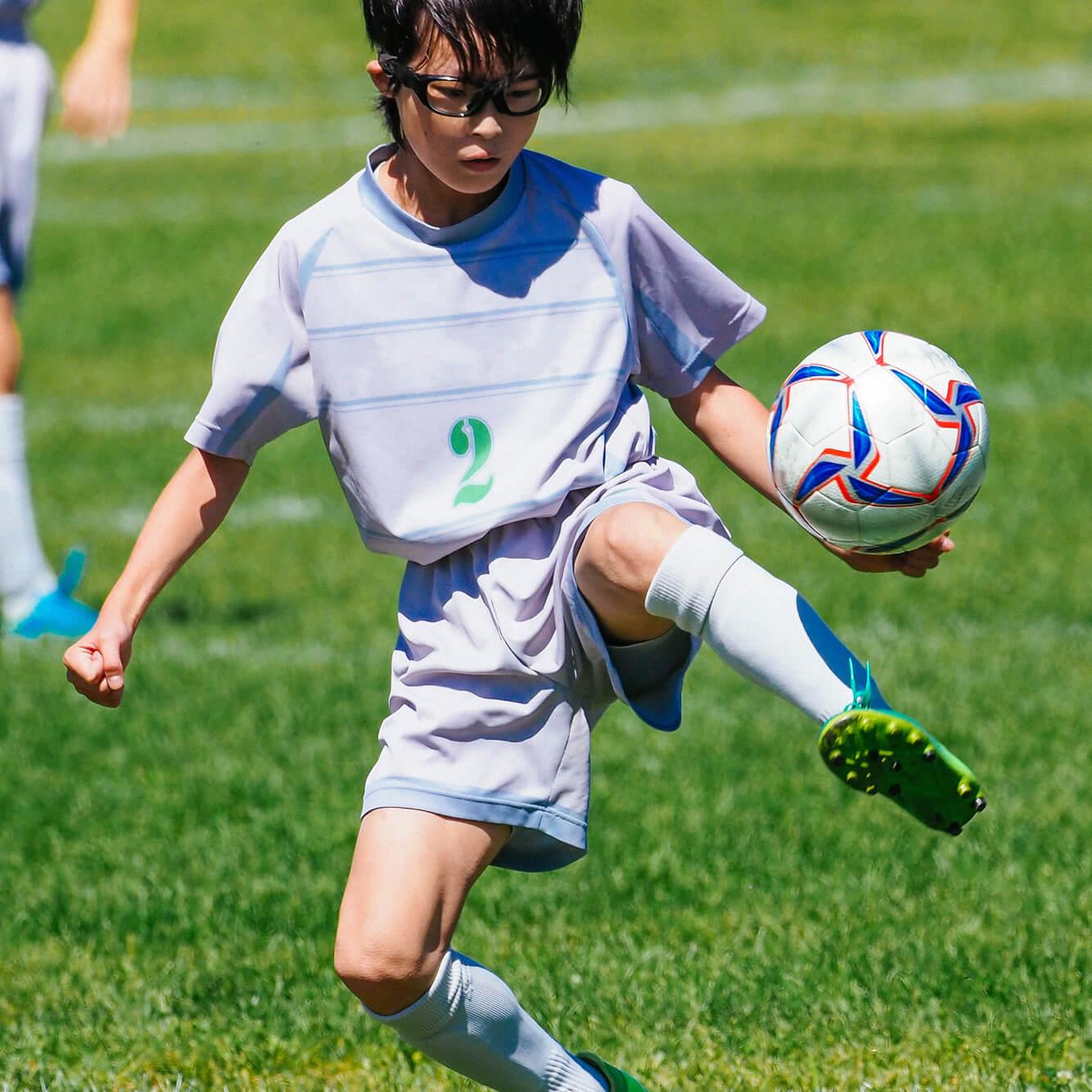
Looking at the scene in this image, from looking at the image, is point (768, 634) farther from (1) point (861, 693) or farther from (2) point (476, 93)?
(2) point (476, 93)

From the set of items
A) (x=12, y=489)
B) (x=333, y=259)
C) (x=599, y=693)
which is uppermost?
(x=333, y=259)

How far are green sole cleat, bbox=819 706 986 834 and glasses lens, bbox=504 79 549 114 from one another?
106 centimetres

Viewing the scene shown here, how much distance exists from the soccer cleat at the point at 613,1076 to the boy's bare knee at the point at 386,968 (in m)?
0.41

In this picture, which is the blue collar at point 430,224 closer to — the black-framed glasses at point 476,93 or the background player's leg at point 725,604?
the black-framed glasses at point 476,93

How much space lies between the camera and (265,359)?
334 cm

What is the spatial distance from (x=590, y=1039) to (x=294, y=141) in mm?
16488

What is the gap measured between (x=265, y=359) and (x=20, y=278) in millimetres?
3478

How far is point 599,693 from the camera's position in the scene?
3.37 meters

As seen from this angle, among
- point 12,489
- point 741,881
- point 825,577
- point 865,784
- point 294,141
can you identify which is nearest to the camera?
point 865,784

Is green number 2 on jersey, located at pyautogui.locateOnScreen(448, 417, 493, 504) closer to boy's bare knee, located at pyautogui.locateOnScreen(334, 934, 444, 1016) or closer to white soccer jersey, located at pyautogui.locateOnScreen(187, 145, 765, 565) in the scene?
white soccer jersey, located at pyautogui.locateOnScreen(187, 145, 765, 565)

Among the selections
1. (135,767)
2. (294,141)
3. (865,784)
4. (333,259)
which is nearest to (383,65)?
(333,259)

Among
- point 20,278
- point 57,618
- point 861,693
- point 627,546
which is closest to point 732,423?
point 627,546

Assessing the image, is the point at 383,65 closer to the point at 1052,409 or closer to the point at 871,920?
the point at 871,920

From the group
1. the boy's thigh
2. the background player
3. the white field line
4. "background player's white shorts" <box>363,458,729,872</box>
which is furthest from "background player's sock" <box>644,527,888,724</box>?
the white field line
